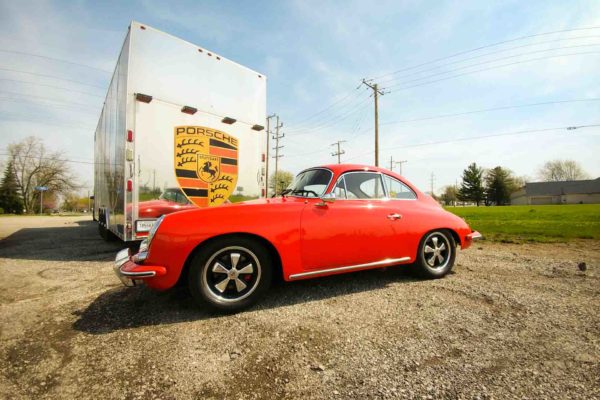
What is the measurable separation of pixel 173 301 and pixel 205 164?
283 cm

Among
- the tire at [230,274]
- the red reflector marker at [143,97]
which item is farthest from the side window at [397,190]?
the red reflector marker at [143,97]

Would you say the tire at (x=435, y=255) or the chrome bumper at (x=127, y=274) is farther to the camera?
the tire at (x=435, y=255)

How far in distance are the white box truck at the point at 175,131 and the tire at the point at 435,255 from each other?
349 centimetres

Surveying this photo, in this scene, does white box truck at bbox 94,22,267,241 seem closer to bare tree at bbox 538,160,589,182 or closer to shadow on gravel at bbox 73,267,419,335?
shadow on gravel at bbox 73,267,419,335

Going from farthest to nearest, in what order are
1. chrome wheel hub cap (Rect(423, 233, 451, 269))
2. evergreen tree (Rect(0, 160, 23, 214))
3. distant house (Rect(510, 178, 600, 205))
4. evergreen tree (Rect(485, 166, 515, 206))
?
1. evergreen tree (Rect(485, 166, 515, 206))
2. distant house (Rect(510, 178, 600, 205))
3. evergreen tree (Rect(0, 160, 23, 214))
4. chrome wheel hub cap (Rect(423, 233, 451, 269))

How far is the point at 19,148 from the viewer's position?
140 ft

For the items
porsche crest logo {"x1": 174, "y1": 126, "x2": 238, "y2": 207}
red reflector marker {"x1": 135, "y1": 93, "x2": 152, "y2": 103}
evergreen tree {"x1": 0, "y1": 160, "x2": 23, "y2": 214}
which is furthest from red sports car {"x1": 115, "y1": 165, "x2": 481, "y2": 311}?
evergreen tree {"x1": 0, "y1": 160, "x2": 23, "y2": 214}

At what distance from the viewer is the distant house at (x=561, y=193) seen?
68125 millimetres

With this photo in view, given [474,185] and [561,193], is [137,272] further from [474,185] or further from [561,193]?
[561,193]

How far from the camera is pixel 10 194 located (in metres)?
45.0

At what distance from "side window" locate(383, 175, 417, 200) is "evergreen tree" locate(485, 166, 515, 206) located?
8123 centimetres

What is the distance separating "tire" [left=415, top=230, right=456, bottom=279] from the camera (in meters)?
3.68

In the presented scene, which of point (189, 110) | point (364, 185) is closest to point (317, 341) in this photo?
point (364, 185)

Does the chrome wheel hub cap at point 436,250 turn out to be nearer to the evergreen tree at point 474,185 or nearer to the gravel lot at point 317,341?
the gravel lot at point 317,341
